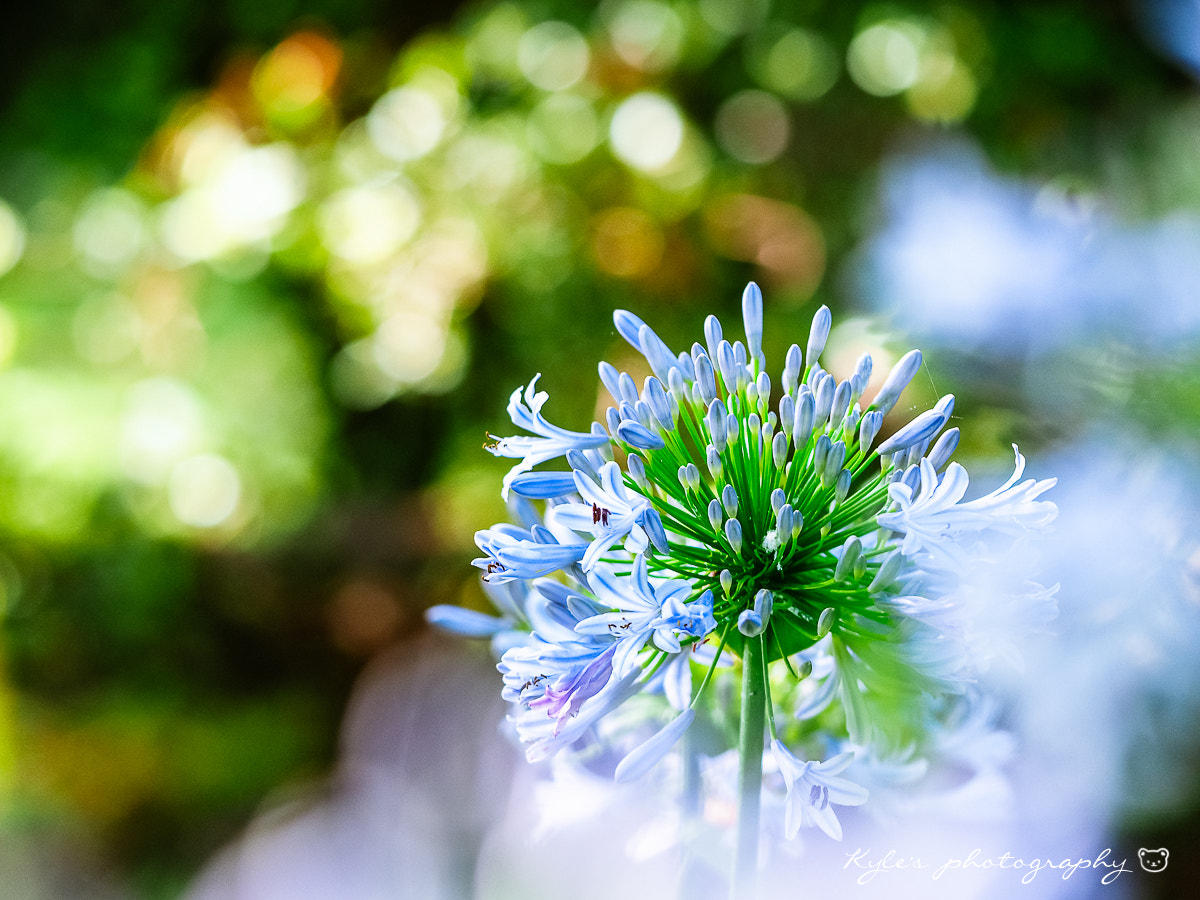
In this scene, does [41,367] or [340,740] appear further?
[340,740]

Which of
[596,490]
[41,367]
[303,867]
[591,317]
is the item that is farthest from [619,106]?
[303,867]

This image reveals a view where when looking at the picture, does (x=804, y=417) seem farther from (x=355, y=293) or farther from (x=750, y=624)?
(x=355, y=293)

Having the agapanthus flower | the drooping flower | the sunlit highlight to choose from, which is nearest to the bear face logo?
the agapanthus flower

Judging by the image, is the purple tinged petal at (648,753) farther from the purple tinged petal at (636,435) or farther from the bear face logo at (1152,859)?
the bear face logo at (1152,859)

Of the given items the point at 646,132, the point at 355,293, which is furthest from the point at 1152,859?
the point at 355,293

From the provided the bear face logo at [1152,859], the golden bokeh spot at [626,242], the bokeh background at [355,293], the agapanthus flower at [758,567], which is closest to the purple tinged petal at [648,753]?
the agapanthus flower at [758,567]

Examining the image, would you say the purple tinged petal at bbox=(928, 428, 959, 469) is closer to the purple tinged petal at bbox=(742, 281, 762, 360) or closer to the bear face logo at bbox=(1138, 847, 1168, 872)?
the purple tinged petal at bbox=(742, 281, 762, 360)

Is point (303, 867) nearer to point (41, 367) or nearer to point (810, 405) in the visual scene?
point (41, 367)

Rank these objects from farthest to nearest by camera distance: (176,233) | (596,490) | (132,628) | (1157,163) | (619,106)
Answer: (132,628)
(176,233)
(619,106)
(1157,163)
(596,490)
